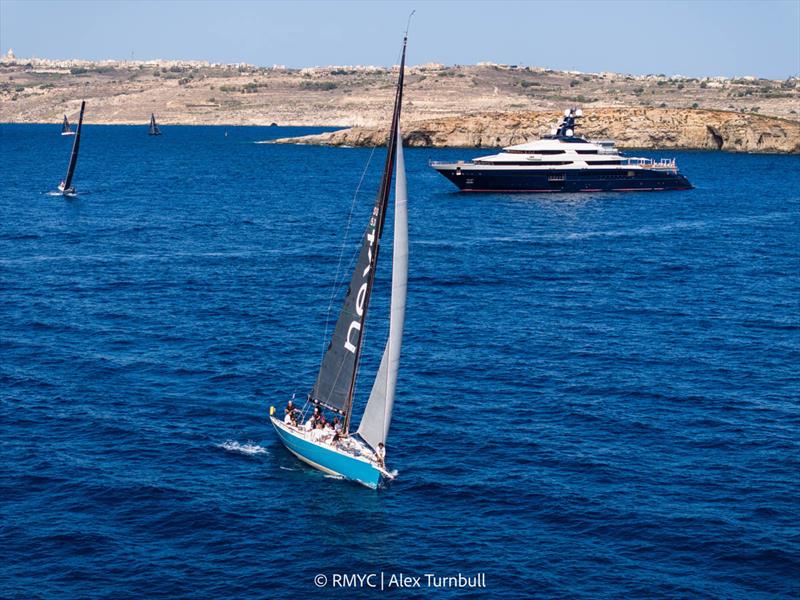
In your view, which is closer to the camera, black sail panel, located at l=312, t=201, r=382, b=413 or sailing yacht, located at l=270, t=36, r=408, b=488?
sailing yacht, located at l=270, t=36, r=408, b=488

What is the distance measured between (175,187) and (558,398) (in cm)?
11210

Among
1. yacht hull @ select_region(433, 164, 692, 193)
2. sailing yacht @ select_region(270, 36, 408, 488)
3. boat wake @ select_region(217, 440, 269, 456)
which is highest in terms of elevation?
yacht hull @ select_region(433, 164, 692, 193)

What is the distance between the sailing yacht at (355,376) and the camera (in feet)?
135

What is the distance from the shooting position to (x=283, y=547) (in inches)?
1522

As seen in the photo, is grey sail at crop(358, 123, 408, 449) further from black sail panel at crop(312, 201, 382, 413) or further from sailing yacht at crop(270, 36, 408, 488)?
black sail panel at crop(312, 201, 382, 413)

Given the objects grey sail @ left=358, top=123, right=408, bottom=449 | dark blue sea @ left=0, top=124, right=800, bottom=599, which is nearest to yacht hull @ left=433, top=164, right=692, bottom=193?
dark blue sea @ left=0, top=124, right=800, bottom=599

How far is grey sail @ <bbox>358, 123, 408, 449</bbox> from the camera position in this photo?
131 feet

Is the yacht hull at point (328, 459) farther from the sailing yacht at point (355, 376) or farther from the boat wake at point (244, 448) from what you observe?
the boat wake at point (244, 448)

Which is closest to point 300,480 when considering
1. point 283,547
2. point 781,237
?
point 283,547

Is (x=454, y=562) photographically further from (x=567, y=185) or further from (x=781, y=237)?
(x=567, y=185)

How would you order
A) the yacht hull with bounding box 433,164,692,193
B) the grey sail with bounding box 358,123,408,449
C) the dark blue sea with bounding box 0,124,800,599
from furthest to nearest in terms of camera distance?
the yacht hull with bounding box 433,164,692,193
the grey sail with bounding box 358,123,408,449
the dark blue sea with bounding box 0,124,800,599

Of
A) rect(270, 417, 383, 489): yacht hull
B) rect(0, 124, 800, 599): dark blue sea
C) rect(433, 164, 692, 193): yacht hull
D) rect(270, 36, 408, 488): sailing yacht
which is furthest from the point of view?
rect(433, 164, 692, 193): yacht hull

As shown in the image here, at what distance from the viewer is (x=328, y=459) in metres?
44.7

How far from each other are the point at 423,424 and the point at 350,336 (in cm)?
708
